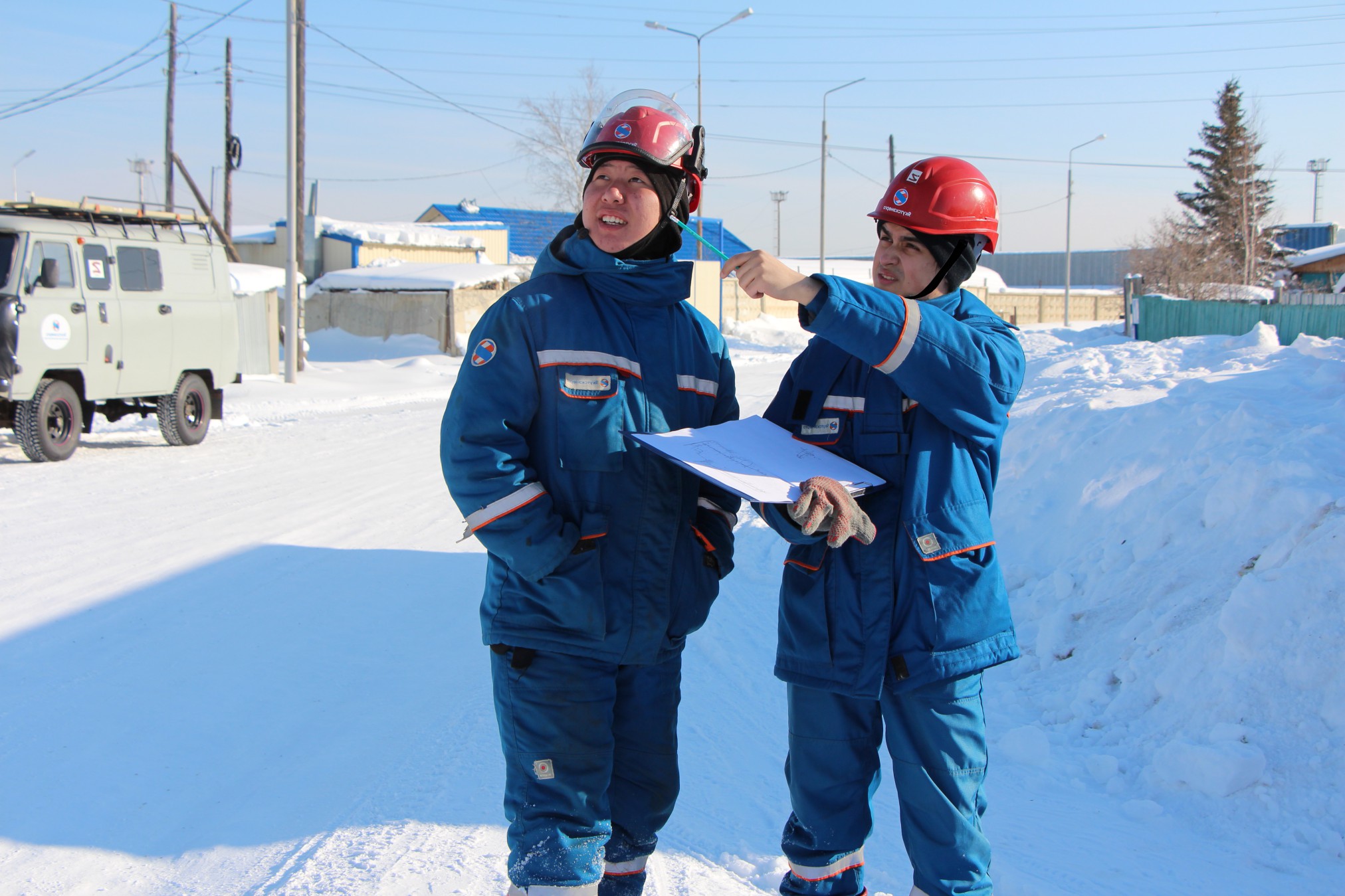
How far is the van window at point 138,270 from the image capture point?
11.9 metres

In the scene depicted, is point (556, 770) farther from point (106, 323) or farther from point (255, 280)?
point (255, 280)

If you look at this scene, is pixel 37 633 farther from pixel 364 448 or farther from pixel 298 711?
pixel 364 448

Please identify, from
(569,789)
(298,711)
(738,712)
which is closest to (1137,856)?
(738,712)

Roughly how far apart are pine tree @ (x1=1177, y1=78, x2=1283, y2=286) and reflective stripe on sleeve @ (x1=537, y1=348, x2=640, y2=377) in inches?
1928

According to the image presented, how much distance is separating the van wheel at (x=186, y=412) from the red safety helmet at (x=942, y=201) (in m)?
11.6

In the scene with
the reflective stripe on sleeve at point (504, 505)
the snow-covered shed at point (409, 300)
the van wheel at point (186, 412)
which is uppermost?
the snow-covered shed at point (409, 300)

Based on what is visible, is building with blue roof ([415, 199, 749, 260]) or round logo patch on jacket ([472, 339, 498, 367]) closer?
round logo patch on jacket ([472, 339, 498, 367])

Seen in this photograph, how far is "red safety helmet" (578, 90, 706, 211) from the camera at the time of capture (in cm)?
269

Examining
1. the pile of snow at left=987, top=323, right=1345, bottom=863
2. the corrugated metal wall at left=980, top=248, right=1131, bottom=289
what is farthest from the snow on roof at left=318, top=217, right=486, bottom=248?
the corrugated metal wall at left=980, top=248, right=1131, bottom=289

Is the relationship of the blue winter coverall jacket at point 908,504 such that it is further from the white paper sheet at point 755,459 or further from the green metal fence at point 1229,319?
the green metal fence at point 1229,319

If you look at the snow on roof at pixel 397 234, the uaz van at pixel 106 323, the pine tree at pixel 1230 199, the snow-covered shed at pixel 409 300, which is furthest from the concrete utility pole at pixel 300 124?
the pine tree at pixel 1230 199

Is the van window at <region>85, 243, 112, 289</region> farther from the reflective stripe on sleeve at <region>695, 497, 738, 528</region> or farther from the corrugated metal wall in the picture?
the corrugated metal wall

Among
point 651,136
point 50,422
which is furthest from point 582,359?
point 50,422

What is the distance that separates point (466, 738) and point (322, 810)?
0.75 meters
